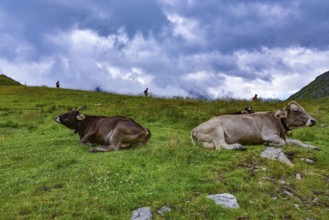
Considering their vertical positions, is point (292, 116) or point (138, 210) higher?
point (292, 116)

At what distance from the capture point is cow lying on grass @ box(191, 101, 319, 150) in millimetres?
15281

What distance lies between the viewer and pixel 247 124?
52.2 feet

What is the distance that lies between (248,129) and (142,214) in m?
7.72

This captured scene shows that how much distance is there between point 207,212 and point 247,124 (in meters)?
7.02

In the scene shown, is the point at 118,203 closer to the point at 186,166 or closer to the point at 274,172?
the point at 186,166

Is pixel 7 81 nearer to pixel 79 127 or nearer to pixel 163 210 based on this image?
pixel 79 127

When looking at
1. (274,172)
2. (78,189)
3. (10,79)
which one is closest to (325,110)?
(274,172)

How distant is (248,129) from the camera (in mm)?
15781

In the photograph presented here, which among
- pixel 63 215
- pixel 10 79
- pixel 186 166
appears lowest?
pixel 63 215

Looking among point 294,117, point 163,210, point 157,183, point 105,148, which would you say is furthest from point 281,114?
point 163,210

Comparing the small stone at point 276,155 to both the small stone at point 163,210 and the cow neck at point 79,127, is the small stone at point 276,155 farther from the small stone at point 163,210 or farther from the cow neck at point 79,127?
the cow neck at point 79,127

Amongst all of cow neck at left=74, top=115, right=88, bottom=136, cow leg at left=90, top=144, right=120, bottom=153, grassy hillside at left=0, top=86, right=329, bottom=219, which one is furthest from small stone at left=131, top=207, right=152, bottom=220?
cow neck at left=74, top=115, right=88, bottom=136

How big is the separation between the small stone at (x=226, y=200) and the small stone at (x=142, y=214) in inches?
67.3

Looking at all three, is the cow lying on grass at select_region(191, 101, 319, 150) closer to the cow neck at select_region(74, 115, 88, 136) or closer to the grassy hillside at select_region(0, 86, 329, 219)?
the grassy hillside at select_region(0, 86, 329, 219)
